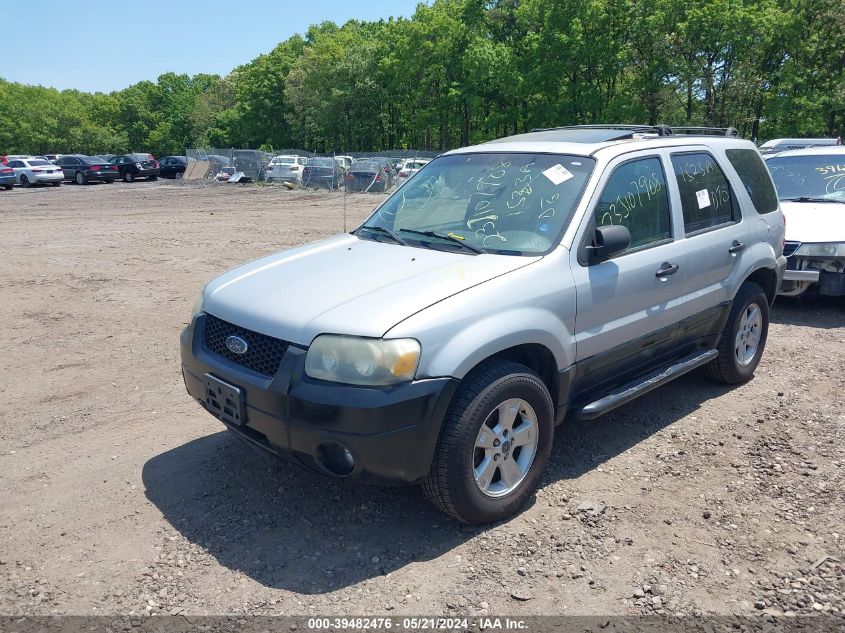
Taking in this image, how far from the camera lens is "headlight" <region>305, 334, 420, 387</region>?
3141 millimetres

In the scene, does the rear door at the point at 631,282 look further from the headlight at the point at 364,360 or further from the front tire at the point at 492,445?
the headlight at the point at 364,360

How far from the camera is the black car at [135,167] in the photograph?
4375cm

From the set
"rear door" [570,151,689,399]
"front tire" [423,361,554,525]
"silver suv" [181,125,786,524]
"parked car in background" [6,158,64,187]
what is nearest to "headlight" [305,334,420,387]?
"silver suv" [181,125,786,524]

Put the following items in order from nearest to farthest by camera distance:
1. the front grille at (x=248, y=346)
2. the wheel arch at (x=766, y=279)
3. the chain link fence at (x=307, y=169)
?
1. the front grille at (x=248, y=346)
2. the wheel arch at (x=766, y=279)
3. the chain link fence at (x=307, y=169)

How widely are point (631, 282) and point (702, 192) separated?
1.25m

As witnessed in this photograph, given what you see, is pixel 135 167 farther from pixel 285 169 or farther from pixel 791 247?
pixel 791 247

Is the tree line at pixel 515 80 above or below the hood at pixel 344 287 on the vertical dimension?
above

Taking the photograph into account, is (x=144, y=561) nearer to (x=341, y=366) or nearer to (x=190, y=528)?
(x=190, y=528)

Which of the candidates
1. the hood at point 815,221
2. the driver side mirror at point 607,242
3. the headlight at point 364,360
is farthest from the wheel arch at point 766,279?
the headlight at point 364,360

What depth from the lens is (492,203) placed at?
14.2 ft

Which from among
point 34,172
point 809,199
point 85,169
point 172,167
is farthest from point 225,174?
point 809,199

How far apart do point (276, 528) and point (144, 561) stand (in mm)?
649

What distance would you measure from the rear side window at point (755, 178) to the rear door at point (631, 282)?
114cm

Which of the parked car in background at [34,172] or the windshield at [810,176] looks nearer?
the windshield at [810,176]
